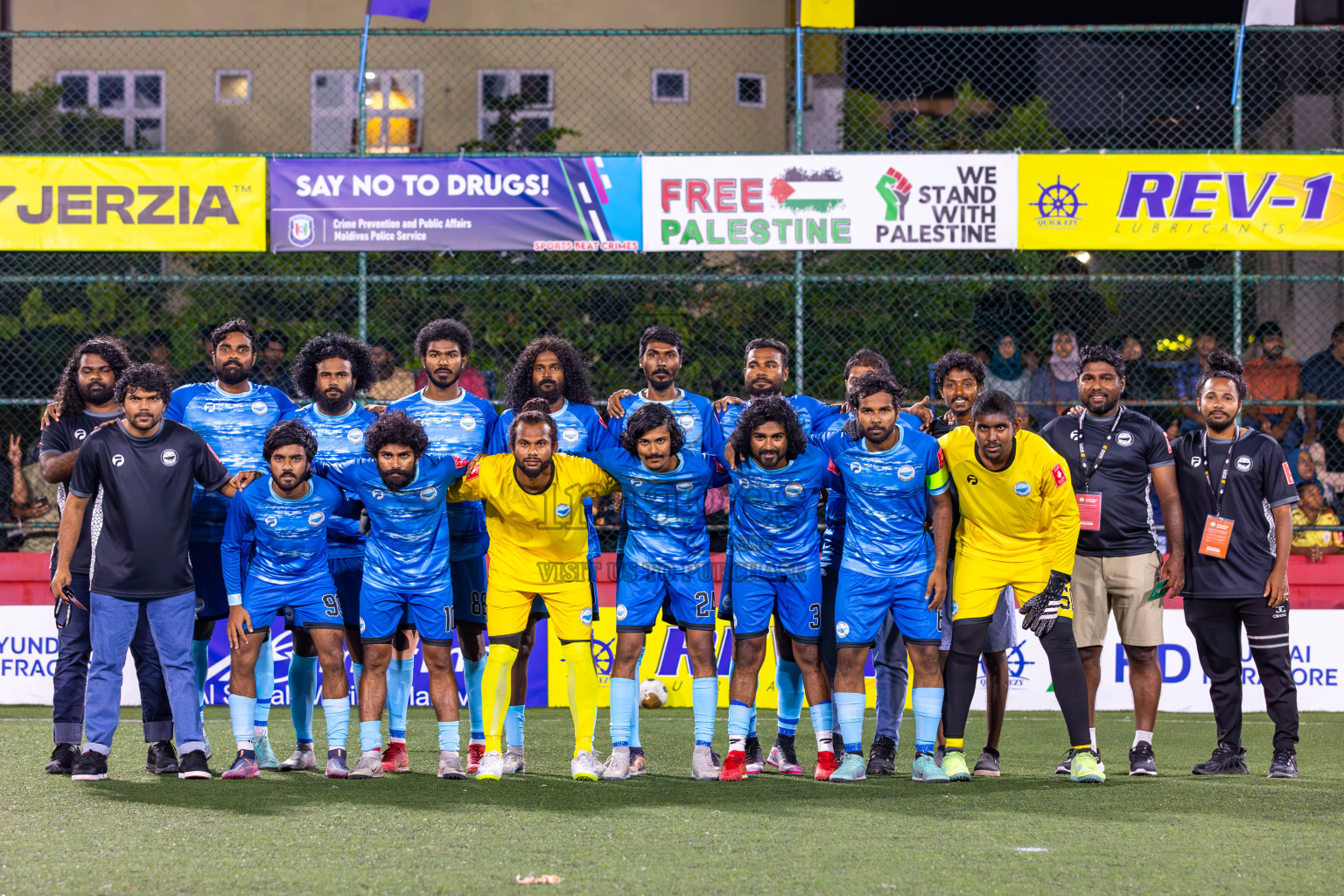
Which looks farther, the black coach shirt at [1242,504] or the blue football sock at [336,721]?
the black coach shirt at [1242,504]

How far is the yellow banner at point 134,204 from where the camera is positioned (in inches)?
429

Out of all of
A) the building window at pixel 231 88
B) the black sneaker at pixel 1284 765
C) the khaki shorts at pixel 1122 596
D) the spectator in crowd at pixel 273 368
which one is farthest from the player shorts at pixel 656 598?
the building window at pixel 231 88

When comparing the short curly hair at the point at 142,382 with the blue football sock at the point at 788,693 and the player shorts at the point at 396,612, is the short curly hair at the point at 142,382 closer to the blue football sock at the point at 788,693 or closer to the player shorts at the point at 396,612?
the player shorts at the point at 396,612

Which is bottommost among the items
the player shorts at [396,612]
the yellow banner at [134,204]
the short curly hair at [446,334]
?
the player shorts at [396,612]

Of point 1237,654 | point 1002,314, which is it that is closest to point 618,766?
point 1237,654

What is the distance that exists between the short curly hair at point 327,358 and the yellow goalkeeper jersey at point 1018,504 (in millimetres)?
3199

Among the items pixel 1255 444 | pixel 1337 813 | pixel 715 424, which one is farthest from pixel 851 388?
pixel 1337 813

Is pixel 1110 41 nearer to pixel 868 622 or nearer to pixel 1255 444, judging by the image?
pixel 1255 444

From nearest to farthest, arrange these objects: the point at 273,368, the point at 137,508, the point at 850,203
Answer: the point at 137,508 < the point at 850,203 < the point at 273,368

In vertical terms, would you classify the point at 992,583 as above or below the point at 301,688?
above

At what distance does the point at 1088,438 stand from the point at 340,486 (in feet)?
12.5

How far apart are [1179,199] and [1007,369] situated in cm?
195

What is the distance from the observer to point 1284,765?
23.5ft

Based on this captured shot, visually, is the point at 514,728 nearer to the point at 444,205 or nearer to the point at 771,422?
the point at 771,422
